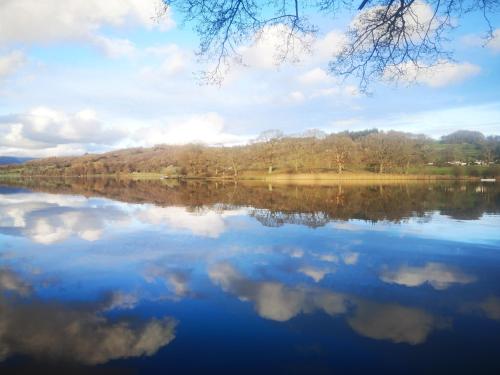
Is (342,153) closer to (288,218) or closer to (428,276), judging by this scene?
(288,218)

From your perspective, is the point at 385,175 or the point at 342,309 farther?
the point at 385,175

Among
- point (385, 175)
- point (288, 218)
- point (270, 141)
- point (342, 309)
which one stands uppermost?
point (270, 141)

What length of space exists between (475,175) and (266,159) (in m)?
41.5

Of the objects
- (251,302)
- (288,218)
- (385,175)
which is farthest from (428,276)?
(385,175)

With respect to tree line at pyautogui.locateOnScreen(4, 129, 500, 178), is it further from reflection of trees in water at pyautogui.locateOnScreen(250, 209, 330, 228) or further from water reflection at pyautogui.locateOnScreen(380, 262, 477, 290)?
water reflection at pyautogui.locateOnScreen(380, 262, 477, 290)

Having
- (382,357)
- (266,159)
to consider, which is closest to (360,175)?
(266,159)

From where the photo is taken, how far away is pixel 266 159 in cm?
8175

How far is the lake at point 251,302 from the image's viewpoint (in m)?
4.56

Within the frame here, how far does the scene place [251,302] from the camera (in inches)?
250

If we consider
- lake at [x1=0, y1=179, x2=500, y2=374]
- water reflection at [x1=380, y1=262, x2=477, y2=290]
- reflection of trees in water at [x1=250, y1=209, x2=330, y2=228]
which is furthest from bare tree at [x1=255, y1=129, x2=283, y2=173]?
water reflection at [x1=380, y1=262, x2=477, y2=290]

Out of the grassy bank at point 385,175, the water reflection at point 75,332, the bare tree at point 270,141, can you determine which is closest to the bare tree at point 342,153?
the grassy bank at point 385,175

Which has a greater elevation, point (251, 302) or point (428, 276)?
point (251, 302)

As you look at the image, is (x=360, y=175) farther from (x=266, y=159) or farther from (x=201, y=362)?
(x=201, y=362)

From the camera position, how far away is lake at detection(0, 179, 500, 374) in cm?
456
